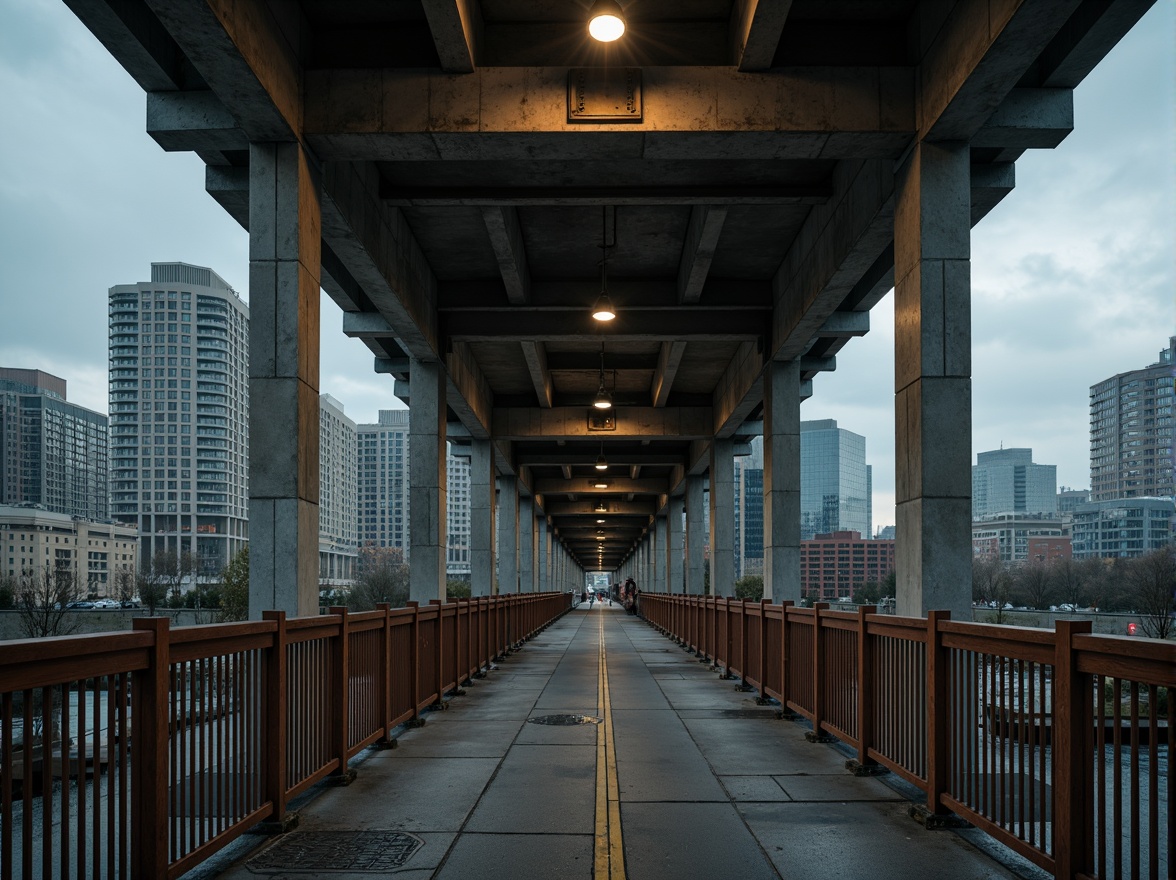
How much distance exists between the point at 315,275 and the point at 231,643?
7.26m

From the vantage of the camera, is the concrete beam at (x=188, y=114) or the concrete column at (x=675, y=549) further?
the concrete column at (x=675, y=549)

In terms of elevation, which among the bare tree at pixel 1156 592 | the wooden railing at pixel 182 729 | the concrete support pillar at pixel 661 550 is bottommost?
the bare tree at pixel 1156 592

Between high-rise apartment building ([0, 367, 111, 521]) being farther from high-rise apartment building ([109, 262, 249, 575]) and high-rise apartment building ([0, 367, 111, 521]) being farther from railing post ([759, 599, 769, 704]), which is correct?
railing post ([759, 599, 769, 704])

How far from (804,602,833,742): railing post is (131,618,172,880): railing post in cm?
766

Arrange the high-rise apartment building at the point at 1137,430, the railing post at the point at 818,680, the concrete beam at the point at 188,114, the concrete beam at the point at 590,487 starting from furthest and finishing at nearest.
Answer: the concrete beam at the point at 590,487 → the high-rise apartment building at the point at 1137,430 → the concrete beam at the point at 188,114 → the railing post at the point at 818,680

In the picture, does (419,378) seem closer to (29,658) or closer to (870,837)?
(870,837)

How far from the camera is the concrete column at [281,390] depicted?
11.7m

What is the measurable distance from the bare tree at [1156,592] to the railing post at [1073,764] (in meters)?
42.7

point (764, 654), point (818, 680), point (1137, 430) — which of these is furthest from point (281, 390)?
point (1137, 430)

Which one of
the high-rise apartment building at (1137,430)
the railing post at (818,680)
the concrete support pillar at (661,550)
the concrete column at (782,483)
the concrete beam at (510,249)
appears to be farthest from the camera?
the concrete support pillar at (661,550)

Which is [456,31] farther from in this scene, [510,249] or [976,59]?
[510,249]

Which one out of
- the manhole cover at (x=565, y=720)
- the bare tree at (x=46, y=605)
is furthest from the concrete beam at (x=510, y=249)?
the bare tree at (x=46, y=605)

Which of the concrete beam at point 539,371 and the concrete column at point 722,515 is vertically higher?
the concrete beam at point 539,371

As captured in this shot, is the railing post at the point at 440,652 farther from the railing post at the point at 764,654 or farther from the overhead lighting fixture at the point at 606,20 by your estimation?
the overhead lighting fixture at the point at 606,20
